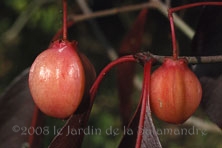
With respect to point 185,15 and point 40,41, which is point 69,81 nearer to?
point 185,15

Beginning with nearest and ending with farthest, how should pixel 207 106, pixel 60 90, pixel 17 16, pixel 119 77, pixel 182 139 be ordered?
pixel 60 90 → pixel 207 106 → pixel 119 77 → pixel 17 16 → pixel 182 139

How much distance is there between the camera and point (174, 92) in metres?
0.78

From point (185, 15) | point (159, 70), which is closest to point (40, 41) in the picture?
point (185, 15)

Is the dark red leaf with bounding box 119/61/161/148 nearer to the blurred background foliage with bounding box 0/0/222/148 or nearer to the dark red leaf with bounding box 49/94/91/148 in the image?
the dark red leaf with bounding box 49/94/91/148

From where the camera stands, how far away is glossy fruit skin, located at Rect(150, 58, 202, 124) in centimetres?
78

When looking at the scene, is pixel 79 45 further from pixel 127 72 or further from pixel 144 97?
pixel 144 97

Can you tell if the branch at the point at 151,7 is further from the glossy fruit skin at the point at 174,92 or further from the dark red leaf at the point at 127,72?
the glossy fruit skin at the point at 174,92

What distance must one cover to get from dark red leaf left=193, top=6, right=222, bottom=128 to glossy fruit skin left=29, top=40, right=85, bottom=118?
30 cm

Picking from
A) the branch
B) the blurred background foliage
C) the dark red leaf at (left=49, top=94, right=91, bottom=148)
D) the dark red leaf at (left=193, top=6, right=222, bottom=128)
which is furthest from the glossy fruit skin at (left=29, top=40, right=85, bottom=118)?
the blurred background foliage

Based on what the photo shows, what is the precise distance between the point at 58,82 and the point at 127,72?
2.12 feet

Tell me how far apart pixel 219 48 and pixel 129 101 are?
44 cm

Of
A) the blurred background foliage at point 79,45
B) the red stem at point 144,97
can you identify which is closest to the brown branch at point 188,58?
the red stem at point 144,97

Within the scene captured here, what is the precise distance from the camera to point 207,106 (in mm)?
972

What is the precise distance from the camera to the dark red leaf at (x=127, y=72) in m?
1.38
